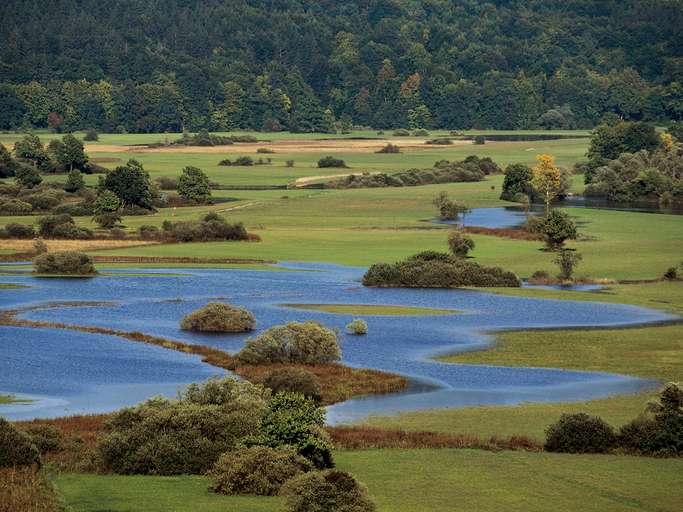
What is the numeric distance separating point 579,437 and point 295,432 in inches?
387

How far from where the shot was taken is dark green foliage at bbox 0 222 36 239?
109188mm

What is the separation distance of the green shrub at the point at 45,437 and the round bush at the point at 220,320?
87.4 feet

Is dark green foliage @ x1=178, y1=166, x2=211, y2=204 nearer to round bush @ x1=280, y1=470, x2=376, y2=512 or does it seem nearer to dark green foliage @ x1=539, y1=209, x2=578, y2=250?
dark green foliage @ x1=539, y1=209, x2=578, y2=250

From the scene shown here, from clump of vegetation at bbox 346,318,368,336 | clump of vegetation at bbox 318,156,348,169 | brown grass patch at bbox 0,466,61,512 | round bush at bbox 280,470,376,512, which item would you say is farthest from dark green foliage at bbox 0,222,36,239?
clump of vegetation at bbox 318,156,348,169

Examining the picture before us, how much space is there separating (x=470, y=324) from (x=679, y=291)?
18.6m

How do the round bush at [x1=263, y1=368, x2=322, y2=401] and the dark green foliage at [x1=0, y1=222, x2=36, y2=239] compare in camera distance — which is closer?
the round bush at [x1=263, y1=368, x2=322, y2=401]

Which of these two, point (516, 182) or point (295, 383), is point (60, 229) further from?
point (295, 383)

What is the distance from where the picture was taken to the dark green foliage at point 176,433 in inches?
1462

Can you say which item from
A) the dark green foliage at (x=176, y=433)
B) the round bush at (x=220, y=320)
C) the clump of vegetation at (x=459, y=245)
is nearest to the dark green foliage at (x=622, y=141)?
the clump of vegetation at (x=459, y=245)

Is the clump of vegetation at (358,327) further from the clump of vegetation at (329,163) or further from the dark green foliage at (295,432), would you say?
the clump of vegetation at (329,163)

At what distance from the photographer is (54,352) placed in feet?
202

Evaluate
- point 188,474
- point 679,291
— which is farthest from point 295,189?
point 188,474

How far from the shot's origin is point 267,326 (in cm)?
6944

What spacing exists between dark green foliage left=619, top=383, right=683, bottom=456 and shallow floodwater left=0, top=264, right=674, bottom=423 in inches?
394
